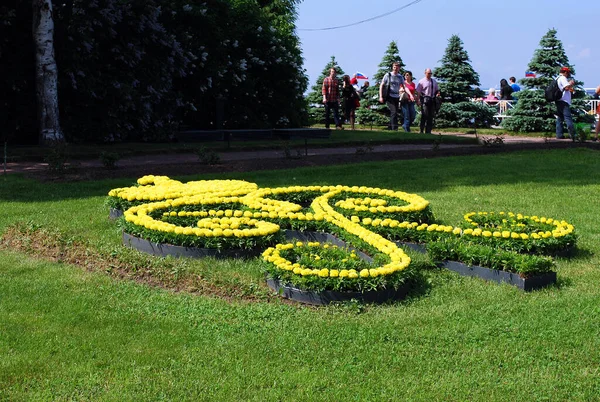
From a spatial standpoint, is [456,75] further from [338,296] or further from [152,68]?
[338,296]

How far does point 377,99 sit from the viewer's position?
104ft

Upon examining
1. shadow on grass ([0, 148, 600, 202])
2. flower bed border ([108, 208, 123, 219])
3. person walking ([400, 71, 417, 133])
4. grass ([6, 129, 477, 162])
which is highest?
person walking ([400, 71, 417, 133])

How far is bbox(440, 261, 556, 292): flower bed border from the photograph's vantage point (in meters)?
5.47

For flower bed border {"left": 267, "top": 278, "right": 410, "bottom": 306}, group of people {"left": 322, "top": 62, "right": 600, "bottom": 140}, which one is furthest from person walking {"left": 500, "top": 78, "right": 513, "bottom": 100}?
flower bed border {"left": 267, "top": 278, "right": 410, "bottom": 306}

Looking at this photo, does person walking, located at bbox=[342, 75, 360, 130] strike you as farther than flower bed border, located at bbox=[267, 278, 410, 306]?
Yes

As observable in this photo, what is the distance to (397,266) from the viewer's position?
17.3 ft

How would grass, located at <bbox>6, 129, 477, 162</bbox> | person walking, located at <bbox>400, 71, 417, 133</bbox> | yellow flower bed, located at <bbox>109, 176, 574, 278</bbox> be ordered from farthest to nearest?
person walking, located at <bbox>400, 71, 417, 133</bbox>, grass, located at <bbox>6, 129, 477, 162</bbox>, yellow flower bed, located at <bbox>109, 176, 574, 278</bbox>

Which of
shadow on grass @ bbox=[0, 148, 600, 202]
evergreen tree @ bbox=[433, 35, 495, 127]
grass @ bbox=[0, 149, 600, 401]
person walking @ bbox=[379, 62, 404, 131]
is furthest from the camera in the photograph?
evergreen tree @ bbox=[433, 35, 495, 127]

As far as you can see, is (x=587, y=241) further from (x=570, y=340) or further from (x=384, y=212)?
(x=570, y=340)

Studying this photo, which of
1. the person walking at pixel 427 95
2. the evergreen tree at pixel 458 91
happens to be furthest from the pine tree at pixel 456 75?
the person walking at pixel 427 95

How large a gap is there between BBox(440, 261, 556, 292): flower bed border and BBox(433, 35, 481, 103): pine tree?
875 inches

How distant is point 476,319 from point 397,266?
27.6 inches

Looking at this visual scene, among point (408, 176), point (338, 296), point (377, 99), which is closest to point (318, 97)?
point (377, 99)

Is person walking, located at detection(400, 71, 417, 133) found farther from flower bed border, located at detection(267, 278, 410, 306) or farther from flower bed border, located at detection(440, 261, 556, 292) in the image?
flower bed border, located at detection(267, 278, 410, 306)
